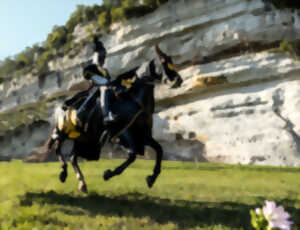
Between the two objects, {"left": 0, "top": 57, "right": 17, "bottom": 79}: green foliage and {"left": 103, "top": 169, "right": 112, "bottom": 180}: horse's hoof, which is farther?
{"left": 0, "top": 57, "right": 17, "bottom": 79}: green foliage

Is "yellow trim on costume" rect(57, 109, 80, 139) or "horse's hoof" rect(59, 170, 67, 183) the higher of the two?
"yellow trim on costume" rect(57, 109, 80, 139)

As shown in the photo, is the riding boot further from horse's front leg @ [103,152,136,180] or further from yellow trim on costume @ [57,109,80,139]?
yellow trim on costume @ [57,109,80,139]

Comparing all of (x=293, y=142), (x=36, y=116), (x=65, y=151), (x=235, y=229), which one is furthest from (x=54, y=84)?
(x=235, y=229)

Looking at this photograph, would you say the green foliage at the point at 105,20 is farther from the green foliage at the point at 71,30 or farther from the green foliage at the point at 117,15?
the green foliage at the point at 117,15

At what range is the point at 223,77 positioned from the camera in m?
17.5

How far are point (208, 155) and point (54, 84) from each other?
17599 millimetres

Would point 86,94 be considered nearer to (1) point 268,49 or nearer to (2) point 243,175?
(2) point 243,175

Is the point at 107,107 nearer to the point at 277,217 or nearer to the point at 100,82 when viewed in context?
the point at 100,82

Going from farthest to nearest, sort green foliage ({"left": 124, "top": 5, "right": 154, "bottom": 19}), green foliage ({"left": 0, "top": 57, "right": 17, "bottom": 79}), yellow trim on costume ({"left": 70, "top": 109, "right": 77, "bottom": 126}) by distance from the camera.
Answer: green foliage ({"left": 0, "top": 57, "right": 17, "bottom": 79}) < green foliage ({"left": 124, "top": 5, "right": 154, "bottom": 19}) < yellow trim on costume ({"left": 70, "top": 109, "right": 77, "bottom": 126})

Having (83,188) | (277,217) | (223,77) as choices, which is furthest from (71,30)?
(277,217)

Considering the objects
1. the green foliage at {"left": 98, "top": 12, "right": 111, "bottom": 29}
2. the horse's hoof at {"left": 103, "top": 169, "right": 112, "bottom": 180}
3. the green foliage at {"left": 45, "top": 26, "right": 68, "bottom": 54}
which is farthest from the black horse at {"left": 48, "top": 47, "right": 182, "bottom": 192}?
the green foliage at {"left": 45, "top": 26, "right": 68, "bottom": 54}

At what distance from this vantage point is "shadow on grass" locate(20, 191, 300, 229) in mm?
3961

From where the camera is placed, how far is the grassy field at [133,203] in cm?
381

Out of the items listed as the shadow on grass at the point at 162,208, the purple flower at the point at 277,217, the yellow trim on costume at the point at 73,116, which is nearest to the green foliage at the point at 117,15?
the yellow trim on costume at the point at 73,116
